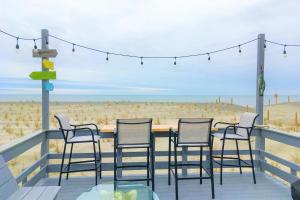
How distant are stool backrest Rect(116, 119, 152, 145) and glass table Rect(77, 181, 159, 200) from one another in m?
0.89

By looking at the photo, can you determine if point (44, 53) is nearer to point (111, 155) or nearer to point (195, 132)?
point (111, 155)

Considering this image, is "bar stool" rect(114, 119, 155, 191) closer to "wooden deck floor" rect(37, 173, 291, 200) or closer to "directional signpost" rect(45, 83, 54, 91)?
"wooden deck floor" rect(37, 173, 291, 200)

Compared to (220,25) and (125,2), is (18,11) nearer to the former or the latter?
(125,2)

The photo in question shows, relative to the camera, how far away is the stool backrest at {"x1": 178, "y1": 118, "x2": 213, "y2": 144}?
357 cm

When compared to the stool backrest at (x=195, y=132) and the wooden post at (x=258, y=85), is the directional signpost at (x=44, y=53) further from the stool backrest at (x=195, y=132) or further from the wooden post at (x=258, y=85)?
the wooden post at (x=258, y=85)

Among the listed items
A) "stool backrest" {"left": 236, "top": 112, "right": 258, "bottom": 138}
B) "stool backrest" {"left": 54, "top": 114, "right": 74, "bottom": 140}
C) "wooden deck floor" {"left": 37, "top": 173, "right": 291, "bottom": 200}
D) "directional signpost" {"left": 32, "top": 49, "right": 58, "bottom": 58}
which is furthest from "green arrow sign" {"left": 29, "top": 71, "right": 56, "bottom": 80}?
"stool backrest" {"left": 236, "top": 112, "right": 258, "bottom": 138}

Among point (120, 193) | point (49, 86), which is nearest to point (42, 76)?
point (49, 86)

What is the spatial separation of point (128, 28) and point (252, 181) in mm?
4182

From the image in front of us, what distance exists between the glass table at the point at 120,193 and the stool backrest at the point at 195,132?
1090mm

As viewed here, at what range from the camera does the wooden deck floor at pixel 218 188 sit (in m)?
3.69

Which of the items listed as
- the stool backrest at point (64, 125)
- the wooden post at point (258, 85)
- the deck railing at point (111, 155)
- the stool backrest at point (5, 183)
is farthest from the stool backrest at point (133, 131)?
the wooden post at point (258, 85)

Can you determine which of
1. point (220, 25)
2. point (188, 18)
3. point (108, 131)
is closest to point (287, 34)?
point (220, 25)

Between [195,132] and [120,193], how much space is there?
1.38 m

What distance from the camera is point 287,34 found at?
232 inches
